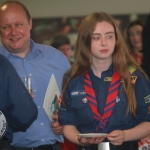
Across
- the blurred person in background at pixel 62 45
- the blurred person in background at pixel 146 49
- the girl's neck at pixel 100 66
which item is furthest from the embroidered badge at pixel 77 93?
the blurred person in background at pixel 62 45

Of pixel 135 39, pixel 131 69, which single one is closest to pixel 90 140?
pixel 131 69

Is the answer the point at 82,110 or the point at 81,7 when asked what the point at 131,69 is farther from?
the point at 81,7

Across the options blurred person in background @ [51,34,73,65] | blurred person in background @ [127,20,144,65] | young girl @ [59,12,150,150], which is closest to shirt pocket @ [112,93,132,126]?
young girl @ [59,12,150,150]

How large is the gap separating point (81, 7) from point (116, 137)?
257 inches

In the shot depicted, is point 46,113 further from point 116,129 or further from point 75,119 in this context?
point 116,129

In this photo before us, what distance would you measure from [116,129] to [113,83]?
1.12 feet

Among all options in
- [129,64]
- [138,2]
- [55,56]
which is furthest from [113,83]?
[138,2]

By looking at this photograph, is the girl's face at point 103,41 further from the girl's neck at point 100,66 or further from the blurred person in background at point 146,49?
the blurred person in background at point 146,49

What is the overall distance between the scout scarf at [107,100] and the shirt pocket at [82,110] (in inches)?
1.2

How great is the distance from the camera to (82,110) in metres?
3.54

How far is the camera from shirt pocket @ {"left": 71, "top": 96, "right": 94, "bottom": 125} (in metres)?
Result: 3.50

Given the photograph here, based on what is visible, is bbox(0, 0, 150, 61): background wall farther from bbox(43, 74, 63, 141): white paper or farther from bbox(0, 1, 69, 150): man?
bbox(43, 74, 63, 141): white paper

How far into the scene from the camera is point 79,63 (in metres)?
3.73

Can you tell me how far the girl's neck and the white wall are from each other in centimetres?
587
